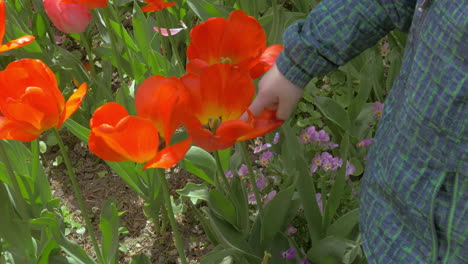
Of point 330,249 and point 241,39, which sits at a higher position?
point 241,39

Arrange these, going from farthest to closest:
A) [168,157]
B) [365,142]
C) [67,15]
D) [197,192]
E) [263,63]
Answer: [365,142], [67,15], [197,192], [263,63], [168,157]

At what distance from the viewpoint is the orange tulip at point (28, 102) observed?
3.26ft

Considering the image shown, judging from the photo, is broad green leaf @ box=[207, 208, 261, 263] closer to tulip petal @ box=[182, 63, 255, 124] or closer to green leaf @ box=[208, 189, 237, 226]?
green leaf @ box=[208, 189, 237, 226]

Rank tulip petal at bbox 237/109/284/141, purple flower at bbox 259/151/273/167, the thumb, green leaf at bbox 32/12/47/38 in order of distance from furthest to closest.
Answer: green leaf at bbox 32/12/47/38
purple flower at bbox 259/151/273/167
the thumb
tulip petal at bbox 237/109/284/141

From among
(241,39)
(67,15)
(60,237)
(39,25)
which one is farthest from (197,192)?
(39,25)

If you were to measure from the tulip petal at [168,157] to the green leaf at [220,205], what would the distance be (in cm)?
49

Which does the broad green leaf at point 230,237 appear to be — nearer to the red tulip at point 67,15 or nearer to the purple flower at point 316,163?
the purple flower at point 316,163

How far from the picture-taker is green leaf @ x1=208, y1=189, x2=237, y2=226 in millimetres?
1387

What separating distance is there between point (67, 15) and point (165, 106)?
27.8 inches

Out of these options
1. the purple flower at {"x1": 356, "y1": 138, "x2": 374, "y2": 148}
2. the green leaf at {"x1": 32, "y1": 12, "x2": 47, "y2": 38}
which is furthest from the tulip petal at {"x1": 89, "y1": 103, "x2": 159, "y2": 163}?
the green leaf at {"x1": 32, "y1": 12, "x2": 47, "y2": 38}

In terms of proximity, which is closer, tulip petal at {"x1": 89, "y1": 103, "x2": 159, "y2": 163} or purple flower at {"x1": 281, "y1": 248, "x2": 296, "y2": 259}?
tulip petal at {"x1": 89, "y1": 103, "x2": 159, "y2": 163}

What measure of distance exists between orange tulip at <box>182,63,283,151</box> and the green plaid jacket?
78 mm

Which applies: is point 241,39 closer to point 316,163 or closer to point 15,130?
point 15,130

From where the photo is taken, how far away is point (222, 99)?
3.37 ft
